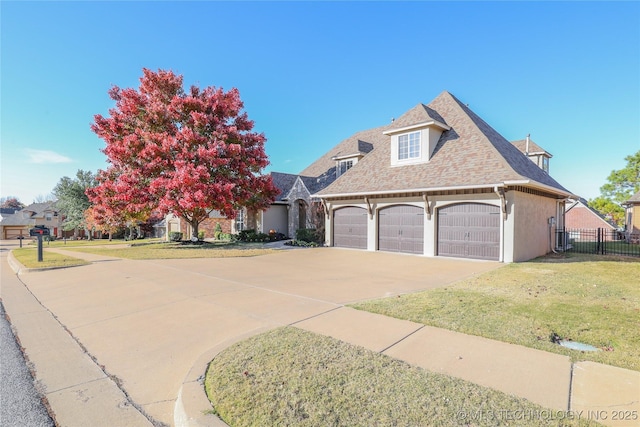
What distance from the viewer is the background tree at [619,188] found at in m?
37.1

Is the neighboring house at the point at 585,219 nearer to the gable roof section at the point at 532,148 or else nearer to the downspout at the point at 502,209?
the gable roof section at the point at 532,148

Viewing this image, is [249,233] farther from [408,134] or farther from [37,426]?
[37,426]

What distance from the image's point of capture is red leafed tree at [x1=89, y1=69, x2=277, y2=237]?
16.9m

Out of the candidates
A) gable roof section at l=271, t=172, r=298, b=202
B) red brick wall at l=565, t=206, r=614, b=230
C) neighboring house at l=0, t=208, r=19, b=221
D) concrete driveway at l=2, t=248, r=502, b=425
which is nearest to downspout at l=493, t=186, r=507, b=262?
concrete driveway at l=2, t=248, r=502, b=425

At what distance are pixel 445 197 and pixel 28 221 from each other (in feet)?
221

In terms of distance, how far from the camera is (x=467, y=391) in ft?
9.53

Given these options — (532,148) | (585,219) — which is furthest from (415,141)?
(585,219)

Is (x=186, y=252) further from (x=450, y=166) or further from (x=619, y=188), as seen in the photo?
(x=619, y=188)

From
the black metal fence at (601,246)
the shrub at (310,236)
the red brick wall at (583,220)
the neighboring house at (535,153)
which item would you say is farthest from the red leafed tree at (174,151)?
the red brick wall at (583,220)

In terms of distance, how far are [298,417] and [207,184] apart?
1592 cm

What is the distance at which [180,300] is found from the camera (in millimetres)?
6711

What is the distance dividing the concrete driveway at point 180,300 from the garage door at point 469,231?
926mm

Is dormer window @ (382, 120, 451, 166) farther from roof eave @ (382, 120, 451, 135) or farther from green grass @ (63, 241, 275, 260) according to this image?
green grass @ (63, 241, 275, 260)

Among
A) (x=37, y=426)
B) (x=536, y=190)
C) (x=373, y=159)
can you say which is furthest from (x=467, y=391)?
(x=373, y=159)
